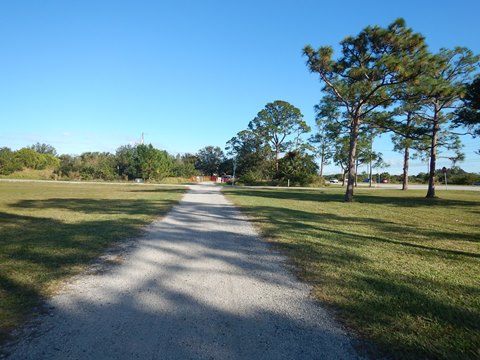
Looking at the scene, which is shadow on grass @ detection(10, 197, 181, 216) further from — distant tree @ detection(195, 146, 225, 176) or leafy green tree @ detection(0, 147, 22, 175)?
distant tree @ detection(195, 146, 225, 176)

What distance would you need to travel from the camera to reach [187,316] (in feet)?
10.6

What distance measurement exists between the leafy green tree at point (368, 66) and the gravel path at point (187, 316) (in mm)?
14854

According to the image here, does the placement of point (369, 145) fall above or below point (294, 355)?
above

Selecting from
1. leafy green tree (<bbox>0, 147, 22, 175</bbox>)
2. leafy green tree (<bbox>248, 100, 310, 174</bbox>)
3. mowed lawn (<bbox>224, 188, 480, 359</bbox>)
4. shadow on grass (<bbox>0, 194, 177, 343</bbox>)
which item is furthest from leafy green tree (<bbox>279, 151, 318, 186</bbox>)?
leafy green tree (<bbox>0, 147, 22, 175</bbox>)

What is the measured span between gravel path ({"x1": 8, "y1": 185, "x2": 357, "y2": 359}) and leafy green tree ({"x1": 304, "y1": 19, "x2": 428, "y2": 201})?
14854mm

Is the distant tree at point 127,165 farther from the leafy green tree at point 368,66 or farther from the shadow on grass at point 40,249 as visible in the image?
the shadow on grass at point 40,249

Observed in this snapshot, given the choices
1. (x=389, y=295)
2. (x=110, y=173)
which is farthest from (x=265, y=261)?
(x=110, y=173)

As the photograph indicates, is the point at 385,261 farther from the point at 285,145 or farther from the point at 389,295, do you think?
the point at 285,145

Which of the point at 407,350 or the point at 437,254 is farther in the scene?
the point at 437,254

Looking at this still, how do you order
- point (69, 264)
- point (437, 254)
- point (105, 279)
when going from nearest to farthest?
point (105, 279)
point (69, 264)
point (437, 254)

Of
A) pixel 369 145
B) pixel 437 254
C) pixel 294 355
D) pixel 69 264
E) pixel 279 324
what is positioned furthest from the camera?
pixel 369 145

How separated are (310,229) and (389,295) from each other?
484 cm

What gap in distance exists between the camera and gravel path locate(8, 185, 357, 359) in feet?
8.62

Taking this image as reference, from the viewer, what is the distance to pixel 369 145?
1869 inches
